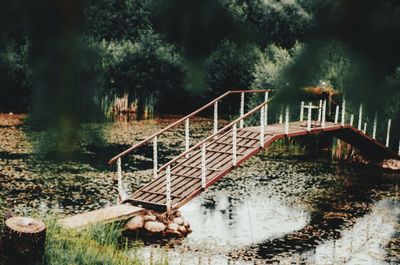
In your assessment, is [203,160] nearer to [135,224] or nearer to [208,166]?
[208,166]

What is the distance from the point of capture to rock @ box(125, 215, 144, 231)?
7148mm

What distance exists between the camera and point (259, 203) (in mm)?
9008

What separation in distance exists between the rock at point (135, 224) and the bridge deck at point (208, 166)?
460 millimetres

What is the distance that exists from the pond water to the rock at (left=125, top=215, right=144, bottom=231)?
321mm

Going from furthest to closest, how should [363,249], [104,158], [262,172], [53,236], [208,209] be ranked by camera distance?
[104,158] → [262,172] → [208,209] → [363,249] → [53,236]

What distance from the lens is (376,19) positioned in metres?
1.50

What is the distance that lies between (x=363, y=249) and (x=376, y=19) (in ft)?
19.7

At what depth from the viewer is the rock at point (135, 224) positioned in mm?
7148

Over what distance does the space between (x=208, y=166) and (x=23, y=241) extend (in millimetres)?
3778

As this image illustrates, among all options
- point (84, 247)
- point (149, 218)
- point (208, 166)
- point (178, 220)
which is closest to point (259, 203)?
point (208, 166)

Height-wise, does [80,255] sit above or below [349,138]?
below

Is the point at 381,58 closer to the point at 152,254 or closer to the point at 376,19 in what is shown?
the point at 376,19


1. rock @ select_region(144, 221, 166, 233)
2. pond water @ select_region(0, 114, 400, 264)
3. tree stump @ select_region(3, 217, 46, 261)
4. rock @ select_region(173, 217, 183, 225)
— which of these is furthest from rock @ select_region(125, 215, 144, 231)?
tree stump @ select_region(3, 217, 46, 261)

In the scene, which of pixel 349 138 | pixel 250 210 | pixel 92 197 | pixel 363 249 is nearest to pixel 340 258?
pixel 363 249
